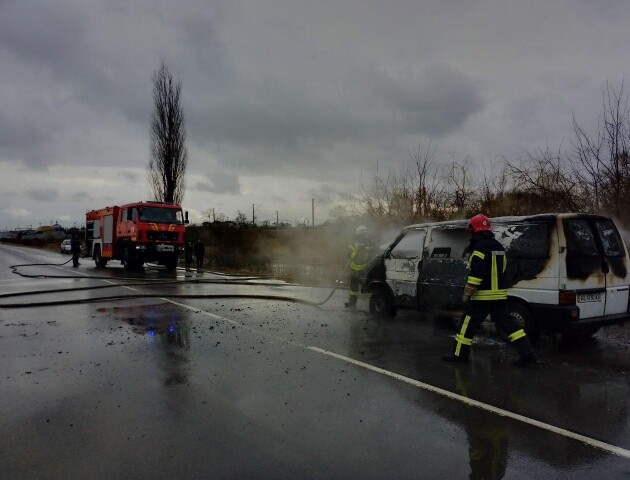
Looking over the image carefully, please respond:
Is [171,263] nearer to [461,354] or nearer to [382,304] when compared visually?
[382,304]

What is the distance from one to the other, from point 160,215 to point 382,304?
45.2 feet

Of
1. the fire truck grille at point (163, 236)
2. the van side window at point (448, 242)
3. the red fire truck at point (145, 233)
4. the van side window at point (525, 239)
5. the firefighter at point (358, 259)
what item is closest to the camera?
the van side window at point (525, 239)

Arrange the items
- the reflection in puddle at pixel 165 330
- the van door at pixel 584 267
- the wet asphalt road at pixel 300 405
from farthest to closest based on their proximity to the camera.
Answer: the van door at pixel 584 267
the reflection in puddle at pixel 165 330
the wet asphalt road at pixel 300 405

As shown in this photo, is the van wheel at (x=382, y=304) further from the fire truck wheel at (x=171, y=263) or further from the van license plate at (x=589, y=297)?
the fire truck wheel at (x=171, y=263)

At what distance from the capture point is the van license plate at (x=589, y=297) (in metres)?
5.83

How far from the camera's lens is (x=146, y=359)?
548cm

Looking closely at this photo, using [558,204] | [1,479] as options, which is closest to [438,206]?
[558,204]

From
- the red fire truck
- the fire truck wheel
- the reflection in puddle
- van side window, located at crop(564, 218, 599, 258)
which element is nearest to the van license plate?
van side window, located at crop(564, 218, 599, 258)

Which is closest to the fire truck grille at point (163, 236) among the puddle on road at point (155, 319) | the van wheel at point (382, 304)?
the puddle on road at point (155, 319)

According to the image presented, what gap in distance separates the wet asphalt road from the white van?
488 mm

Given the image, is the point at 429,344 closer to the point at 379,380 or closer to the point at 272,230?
the point at 379,380

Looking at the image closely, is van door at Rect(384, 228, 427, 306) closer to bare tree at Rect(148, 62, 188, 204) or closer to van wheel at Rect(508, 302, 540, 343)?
van wheel at Rect(508, 302, 540, 343)

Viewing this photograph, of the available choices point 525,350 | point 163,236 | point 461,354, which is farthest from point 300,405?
point 163,236

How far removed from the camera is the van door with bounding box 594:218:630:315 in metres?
6.12
